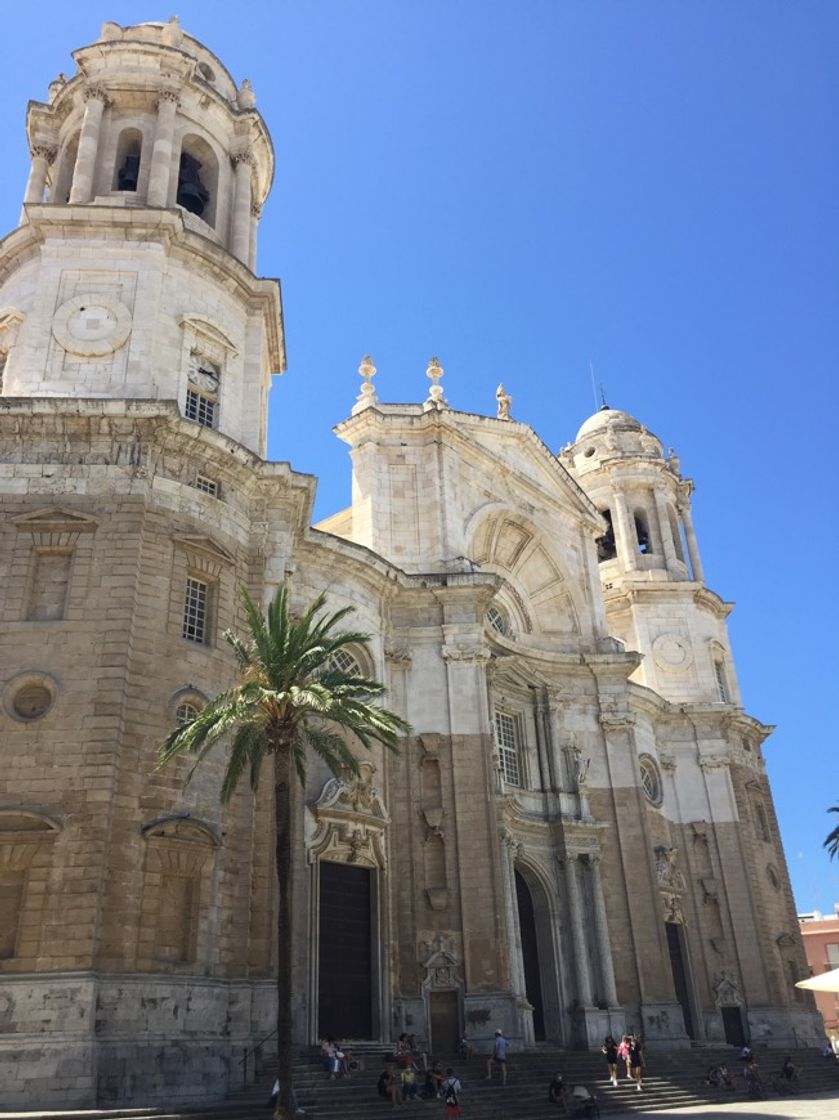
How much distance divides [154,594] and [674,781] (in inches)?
1090

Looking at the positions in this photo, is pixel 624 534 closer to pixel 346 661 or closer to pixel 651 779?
pixel 651 779

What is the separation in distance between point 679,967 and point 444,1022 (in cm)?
1562

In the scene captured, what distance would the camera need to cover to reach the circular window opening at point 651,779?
3969cm

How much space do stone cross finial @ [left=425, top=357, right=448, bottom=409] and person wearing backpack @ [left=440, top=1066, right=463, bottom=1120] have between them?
21.6 meters

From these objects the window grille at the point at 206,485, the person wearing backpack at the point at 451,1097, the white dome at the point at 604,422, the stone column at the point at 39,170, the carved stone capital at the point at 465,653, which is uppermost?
the white dome at the point at 604,422

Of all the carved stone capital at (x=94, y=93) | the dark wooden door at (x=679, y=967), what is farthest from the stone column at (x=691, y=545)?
the carved stone capital at (x=94, y=93)

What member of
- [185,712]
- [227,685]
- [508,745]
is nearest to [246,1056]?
[185,712]

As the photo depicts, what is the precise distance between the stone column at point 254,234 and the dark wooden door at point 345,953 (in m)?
18.2

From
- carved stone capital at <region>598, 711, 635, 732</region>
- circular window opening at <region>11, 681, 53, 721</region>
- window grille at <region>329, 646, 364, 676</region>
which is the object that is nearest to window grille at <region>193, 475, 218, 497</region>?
circular window opening at <region>11, 681, 53, 721</region>

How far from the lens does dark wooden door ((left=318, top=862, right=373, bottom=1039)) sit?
24078 mm

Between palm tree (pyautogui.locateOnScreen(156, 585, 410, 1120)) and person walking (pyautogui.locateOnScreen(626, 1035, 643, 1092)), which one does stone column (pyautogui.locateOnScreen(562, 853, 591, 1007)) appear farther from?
palm tree (pyautogui.locateOnScreen(156, 585, 410, 1120))

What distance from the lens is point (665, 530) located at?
159 ft

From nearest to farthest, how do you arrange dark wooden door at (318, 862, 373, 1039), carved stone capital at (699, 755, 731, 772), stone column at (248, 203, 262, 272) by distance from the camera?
dark wooden door at (318, 862, 373, 1039), stone column at (248, 203, 262, 272), carved stone capital at (699, 755, 731, 772)

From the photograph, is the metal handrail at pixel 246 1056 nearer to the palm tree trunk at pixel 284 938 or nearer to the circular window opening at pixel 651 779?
the palm tree trunk at pixel 284 938
